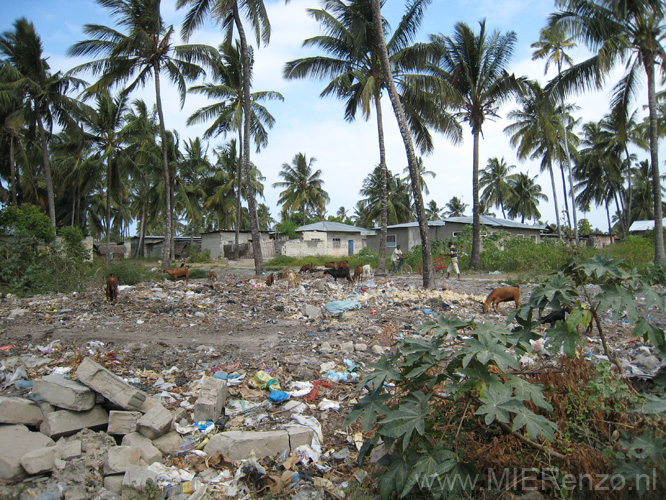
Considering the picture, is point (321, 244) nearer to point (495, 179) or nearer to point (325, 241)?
point (325, 241)

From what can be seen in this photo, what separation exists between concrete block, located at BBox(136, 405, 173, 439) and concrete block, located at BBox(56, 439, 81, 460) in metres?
0.42

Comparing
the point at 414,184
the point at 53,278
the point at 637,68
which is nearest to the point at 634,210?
the point at 637,68

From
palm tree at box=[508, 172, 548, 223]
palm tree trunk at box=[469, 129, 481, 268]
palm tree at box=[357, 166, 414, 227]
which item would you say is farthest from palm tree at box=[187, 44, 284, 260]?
palm tree at box=[508, 172, 548, 223]

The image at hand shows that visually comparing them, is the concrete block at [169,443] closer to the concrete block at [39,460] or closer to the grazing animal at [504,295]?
the concrete block at [39,460]

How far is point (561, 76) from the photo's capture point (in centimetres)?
1480

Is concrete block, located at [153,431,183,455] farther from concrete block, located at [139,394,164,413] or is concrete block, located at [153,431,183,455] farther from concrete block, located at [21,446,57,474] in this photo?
concrete block, located at [21,446,57,474]

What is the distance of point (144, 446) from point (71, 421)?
0.67 m

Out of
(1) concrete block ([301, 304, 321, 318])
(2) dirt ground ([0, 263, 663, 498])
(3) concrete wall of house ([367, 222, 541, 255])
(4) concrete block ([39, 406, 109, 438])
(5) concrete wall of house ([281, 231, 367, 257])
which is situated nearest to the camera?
(4) concrete block ([39, 406, 109, 438])

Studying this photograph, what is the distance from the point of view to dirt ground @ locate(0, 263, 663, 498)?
15.7 ft

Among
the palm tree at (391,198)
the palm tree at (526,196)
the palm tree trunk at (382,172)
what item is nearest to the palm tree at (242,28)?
the palm tree trunk at (382,172)

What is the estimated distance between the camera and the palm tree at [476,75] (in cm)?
1720

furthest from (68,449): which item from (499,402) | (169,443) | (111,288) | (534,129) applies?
(534,129)

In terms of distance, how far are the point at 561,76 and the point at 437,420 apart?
15982 millimetres

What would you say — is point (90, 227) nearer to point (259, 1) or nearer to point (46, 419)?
point (259, 1)
